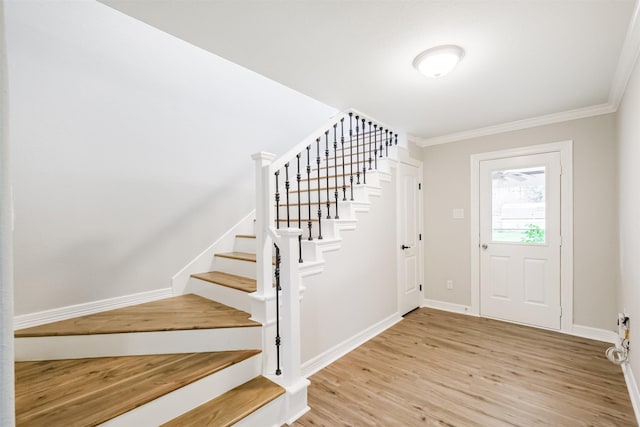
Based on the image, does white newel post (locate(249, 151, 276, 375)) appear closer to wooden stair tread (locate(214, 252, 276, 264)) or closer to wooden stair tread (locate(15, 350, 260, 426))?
wooden stair tread (locate(15, 350, 260, 426))

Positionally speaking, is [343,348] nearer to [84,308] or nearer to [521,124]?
[84,308]

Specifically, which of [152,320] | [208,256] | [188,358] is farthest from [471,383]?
[208,256]

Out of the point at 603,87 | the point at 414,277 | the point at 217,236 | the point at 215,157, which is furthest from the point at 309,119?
the point at 603,87

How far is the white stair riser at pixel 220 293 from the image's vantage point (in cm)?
231

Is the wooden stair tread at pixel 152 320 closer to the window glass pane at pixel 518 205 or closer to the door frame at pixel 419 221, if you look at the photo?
the door frame at pixel 419 221

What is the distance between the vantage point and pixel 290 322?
1.93 m

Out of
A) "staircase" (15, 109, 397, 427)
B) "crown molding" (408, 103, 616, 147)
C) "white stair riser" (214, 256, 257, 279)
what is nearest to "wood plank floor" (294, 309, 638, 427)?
"staircase" (15, 109, 397, 427)

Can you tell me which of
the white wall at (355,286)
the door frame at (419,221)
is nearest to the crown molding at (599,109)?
the door frame at (419,221)

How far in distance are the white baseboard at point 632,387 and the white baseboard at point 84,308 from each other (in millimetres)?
3661

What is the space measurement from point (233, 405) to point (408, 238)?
2852 mm

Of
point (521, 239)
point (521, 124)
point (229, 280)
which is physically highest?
point (521, 124)

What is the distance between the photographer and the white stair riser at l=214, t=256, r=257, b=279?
2652mm

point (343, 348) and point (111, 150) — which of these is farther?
point (343, 348)

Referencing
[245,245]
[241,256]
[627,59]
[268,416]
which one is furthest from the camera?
[245,245]
